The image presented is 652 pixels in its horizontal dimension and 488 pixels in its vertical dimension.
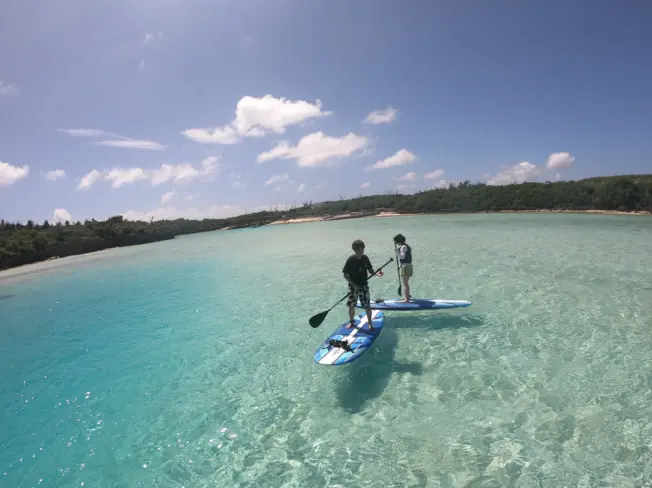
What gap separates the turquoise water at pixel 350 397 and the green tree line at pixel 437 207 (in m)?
66.8

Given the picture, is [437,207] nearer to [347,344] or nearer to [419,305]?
[419,305]

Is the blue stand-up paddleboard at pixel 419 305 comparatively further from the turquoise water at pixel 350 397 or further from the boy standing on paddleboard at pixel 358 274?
the boy standing on paddleboard at pixel 358 274

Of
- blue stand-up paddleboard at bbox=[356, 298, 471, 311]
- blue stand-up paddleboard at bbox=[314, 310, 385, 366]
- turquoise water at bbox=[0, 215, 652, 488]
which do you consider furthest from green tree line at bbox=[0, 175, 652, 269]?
blue stand-up paddleboard at bbox=[314, 310, 385, 366]

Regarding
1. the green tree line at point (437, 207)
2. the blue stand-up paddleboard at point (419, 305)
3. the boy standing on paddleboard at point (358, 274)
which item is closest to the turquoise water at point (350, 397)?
the blue stand-up paddleboard at point (419, 305)

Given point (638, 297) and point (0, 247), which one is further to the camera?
point (0, 247)

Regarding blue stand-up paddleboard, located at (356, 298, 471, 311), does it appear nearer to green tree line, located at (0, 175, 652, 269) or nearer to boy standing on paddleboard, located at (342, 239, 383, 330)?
boy standing on paddleboard, located at (342, 239, 383, 330)

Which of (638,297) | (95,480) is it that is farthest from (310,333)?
(638,297)

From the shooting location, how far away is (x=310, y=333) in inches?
460

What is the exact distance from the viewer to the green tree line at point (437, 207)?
2569 inches

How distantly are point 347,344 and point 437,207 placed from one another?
4523 inches

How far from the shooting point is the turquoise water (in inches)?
223

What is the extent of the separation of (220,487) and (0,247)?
80.7 m

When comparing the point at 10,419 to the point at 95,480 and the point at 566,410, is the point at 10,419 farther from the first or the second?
the point at 566,410

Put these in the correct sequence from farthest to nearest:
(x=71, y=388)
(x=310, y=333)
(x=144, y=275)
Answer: (x=144, y=275), (x=310, y=333), (x=71, y=388)
